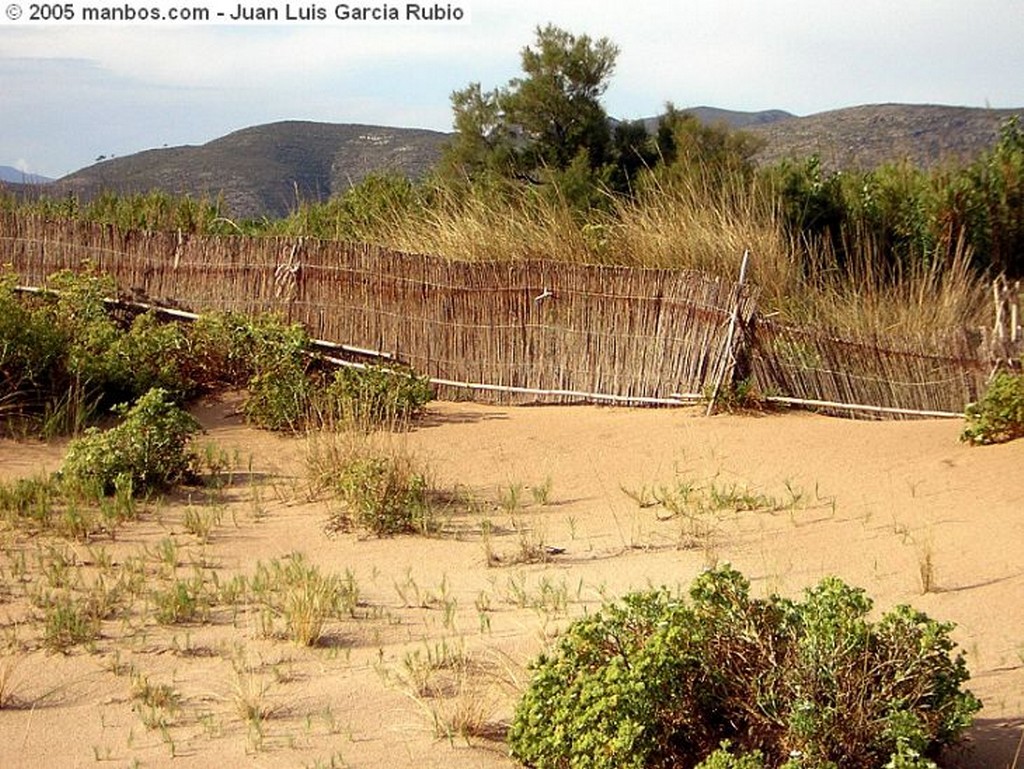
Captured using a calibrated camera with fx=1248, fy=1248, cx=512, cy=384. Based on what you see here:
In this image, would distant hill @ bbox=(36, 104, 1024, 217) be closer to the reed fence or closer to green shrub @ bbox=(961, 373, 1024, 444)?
the reed fence

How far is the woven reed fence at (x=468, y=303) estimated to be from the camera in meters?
9.96

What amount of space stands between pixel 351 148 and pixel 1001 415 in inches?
1179

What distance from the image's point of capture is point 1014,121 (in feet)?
55.4

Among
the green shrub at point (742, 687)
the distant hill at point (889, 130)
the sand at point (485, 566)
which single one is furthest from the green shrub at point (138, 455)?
the distant hill at point (889, 130)

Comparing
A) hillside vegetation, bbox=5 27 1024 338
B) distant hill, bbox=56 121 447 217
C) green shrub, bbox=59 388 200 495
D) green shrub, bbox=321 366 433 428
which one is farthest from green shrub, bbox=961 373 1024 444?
distant hill, bbox=56 121 447 217

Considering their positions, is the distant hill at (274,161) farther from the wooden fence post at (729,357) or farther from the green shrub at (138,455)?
the green shrub at (138,455)

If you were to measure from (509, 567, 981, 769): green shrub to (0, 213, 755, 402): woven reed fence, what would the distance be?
5.64m

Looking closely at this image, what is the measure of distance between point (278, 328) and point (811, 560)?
5740mm

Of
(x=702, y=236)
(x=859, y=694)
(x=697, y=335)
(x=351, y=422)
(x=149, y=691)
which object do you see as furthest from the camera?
(x=702, y=236)

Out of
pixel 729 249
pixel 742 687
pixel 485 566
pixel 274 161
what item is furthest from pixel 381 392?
pixel 274 161

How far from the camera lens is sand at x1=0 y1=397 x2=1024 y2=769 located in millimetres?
4453

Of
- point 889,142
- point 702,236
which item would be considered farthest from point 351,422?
point 889,142

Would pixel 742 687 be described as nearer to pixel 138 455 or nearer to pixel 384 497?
pixel 384 497

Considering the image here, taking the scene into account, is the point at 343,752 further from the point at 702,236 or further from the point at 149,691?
the point at 702,236
